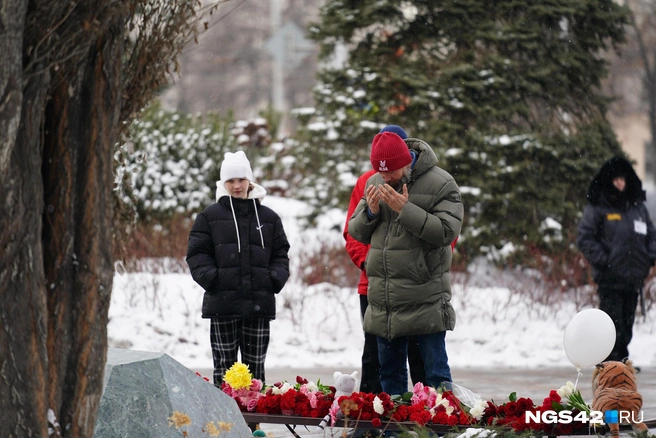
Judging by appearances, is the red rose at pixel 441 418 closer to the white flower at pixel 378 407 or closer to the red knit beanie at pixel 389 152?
the white flower at pixel 378 407

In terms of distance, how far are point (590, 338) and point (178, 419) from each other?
2.40 m

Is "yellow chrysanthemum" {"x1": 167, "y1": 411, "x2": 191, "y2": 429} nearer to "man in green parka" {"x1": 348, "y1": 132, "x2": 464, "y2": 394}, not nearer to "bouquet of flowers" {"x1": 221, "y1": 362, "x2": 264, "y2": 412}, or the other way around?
"bouquet of flowers" {"x1": 221, "y1": 362, "x2": 264, "y2": 412}

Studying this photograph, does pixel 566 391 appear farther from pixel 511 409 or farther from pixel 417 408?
pixel 417 408

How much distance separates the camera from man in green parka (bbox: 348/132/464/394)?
233 inches

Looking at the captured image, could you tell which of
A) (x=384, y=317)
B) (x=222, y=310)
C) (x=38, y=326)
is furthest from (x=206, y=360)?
(x=38, y=326)

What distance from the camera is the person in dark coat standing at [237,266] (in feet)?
22.4

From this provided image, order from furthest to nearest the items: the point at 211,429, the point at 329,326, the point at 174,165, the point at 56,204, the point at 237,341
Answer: the point at 174,165
the point at 329,326
the point at 237,341
the point at 211,429
the point at 56,204

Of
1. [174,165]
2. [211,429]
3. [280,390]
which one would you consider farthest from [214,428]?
[174,165]

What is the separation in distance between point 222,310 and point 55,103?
323 centimetres

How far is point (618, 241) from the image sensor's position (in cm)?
940

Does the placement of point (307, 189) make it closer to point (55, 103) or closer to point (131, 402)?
point (131, 402)

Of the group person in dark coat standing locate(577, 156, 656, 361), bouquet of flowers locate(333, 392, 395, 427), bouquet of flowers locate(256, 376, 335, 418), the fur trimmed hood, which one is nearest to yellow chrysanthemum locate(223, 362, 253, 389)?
bouquet of flowers locate(256, 376, 335, 418)

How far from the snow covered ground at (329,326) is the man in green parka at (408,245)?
4593 mm

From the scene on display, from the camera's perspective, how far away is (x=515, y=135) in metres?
14.4
